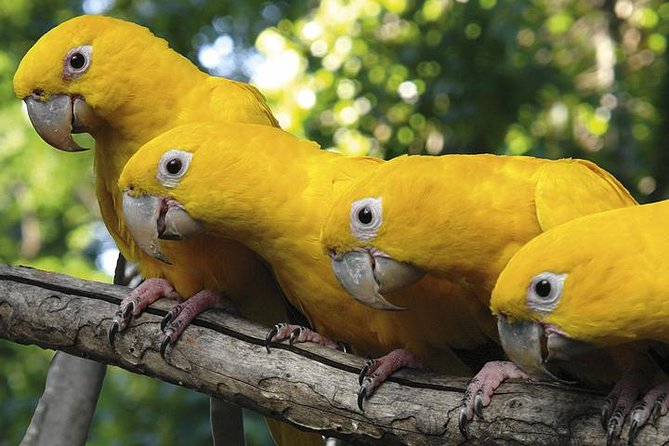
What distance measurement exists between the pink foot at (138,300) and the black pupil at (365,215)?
939 mm

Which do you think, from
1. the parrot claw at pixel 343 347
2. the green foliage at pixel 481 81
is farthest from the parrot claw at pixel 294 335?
the green foliage at pixel 481 81

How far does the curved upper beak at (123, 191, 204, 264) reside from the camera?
104 inches

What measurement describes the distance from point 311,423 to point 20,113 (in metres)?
6.55

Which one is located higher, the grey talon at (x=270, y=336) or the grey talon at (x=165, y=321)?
the grey talon at (x=270, y=336)

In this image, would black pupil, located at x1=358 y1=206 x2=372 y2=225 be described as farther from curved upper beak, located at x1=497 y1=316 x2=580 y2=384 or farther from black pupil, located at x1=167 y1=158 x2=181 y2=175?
black pupil, located at x1=167 y1=158 x2=181 y2=175

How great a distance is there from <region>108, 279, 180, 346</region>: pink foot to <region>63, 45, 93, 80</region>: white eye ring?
0.72 m

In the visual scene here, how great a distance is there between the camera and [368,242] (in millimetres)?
2369

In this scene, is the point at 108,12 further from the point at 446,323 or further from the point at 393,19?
the point at 446,323

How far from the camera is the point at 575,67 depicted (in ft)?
22.1

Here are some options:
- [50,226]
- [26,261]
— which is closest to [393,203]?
[26,261]

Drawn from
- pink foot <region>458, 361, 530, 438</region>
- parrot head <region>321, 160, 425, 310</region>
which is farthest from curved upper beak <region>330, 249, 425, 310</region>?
pink foot <region>458, 361, 530, 438</region>

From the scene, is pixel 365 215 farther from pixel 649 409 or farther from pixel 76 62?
pixel 76 62

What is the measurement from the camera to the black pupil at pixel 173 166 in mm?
2619

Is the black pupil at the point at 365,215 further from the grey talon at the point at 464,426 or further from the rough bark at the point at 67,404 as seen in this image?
the rough bark at the point at 67,404
